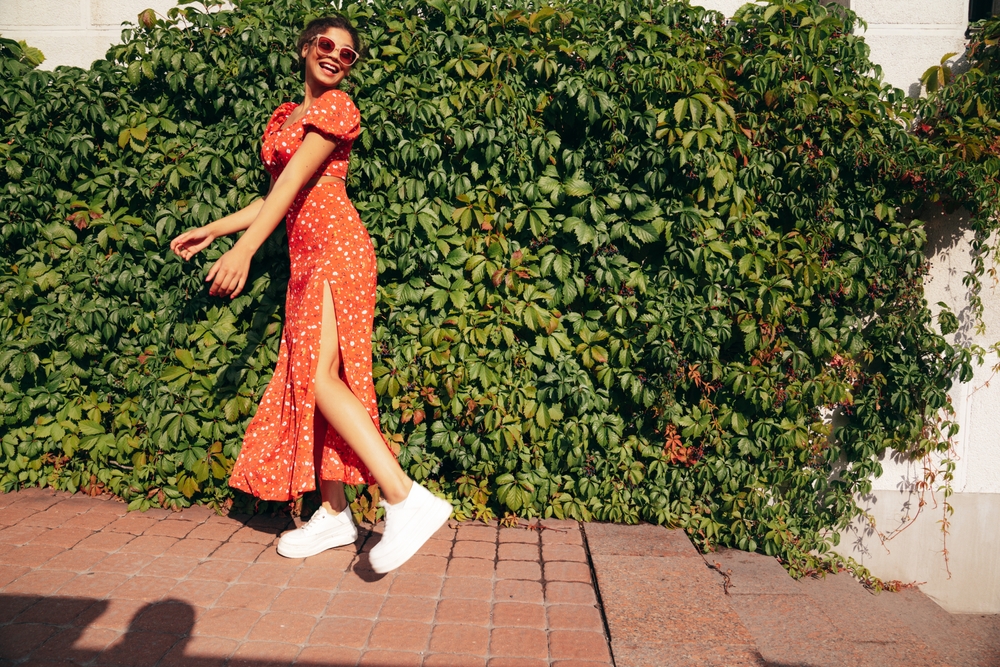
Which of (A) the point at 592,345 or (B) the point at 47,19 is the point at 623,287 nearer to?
(A) the point at 592,345

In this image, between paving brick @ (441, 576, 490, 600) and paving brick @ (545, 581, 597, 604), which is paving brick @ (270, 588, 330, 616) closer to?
paving brick @ (441, 576, 490, 600)

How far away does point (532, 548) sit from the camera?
122 inches

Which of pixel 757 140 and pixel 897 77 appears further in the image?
pixel 897 77

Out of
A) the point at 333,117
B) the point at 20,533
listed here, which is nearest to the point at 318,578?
the point at 20,533

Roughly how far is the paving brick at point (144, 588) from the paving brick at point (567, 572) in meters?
1.45

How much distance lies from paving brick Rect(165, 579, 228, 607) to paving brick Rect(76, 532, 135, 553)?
19.7 inches

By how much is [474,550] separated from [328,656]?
0.95 meters

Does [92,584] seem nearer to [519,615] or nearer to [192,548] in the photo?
[192,548]

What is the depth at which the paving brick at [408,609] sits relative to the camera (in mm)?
2473

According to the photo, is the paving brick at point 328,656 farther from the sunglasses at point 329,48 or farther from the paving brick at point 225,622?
the sunglasses at point 329,48

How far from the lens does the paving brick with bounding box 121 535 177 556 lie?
9.47 feet

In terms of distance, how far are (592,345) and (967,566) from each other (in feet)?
8.22

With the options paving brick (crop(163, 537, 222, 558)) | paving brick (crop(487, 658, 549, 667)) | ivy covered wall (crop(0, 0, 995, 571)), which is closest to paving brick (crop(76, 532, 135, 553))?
paving brick (crop(163, 537, 222, 558))

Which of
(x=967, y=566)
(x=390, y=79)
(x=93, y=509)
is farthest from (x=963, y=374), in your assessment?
(x=93, y=509)
